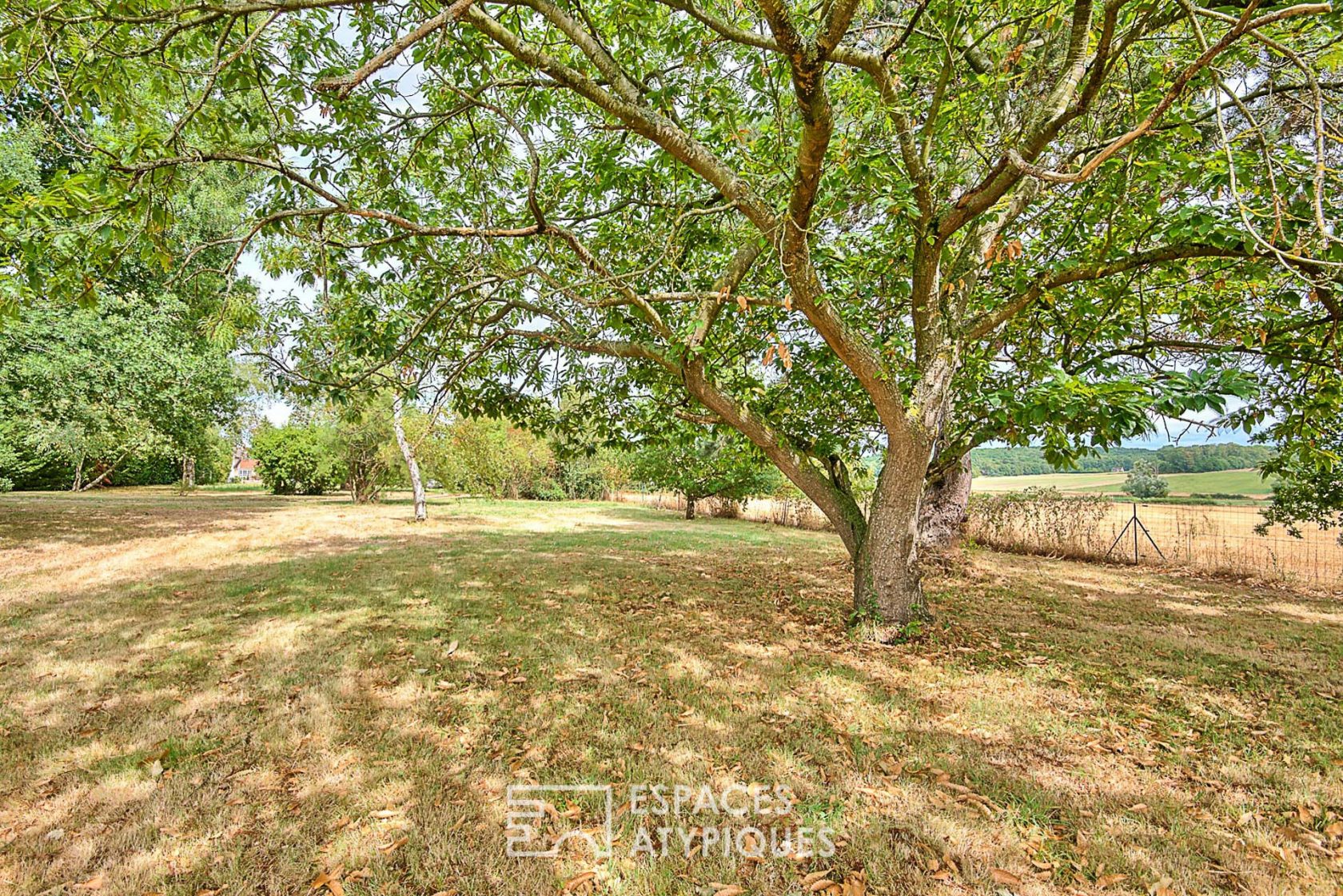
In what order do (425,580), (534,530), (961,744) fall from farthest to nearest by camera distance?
(534,530) → (425,580) → (961,744)

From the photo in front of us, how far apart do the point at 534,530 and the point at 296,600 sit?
8.41 metres

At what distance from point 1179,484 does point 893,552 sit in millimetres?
17469

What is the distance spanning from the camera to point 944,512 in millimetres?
9852

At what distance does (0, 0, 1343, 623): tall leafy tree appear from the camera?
138 inches

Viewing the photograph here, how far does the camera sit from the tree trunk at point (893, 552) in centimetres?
545

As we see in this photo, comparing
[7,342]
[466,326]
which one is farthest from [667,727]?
[7,342]

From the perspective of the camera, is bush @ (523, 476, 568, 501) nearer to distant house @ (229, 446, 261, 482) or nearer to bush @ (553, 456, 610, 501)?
bush @ (553, 456, 610, 501)

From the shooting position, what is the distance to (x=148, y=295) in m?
11.4

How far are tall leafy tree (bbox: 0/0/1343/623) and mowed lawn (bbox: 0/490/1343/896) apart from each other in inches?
74.0

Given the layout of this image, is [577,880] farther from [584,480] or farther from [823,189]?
[584,480]

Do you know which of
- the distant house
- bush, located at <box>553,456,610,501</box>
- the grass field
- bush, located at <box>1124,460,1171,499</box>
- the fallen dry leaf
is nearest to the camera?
the fallen dry leaf

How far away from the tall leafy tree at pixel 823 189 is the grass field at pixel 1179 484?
9227 millimetres

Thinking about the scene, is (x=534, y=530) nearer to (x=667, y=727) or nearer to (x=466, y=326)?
(x=466, y=326)

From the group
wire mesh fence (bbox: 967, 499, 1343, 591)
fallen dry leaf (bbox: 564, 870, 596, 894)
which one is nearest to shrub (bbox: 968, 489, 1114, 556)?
wire mesh fence (bbox: 967, 499, 1343, 591)
